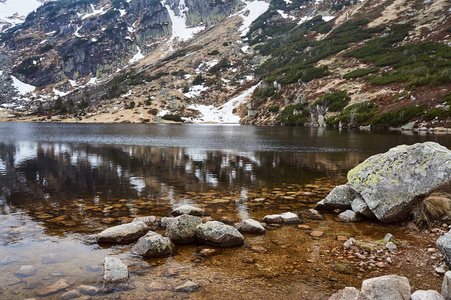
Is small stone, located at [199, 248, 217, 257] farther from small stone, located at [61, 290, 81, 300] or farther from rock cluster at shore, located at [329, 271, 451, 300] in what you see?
rock cluster at shore, located at [329, 271, 451, 300]

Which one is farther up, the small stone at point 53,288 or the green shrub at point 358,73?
the green shrub at point 358,73

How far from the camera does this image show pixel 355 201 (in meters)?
10.7

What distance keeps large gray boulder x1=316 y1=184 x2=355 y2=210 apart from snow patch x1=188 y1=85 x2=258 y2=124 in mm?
103196

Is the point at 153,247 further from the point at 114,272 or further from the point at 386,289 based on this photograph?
the point at 386,289

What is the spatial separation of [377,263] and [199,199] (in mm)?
8313

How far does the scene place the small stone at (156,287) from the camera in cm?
559

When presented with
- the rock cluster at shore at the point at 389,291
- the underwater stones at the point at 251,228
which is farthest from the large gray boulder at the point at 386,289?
the underwater stones at the point at 251,228

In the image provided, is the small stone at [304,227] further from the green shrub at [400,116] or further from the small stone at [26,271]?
the green shrub at [400,116]

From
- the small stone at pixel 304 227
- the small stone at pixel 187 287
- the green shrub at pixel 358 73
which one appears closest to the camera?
the small stone at pixel 187 287

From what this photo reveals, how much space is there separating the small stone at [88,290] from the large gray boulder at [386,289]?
16.8ft

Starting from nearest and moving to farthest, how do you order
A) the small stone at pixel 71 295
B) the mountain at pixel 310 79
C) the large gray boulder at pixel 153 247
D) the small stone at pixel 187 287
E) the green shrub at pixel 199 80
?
the small stone at pixel 71 295
the small stone at pixel 187 287
the large gray boulder at pixel 153 247
the mountain at pixel 310 79
the green shrub at pixel 199 80

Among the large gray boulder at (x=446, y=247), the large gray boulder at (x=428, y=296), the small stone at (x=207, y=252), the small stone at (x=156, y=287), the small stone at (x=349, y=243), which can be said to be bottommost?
the small stone at (x=207, y=252)

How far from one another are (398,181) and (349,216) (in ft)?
6.94

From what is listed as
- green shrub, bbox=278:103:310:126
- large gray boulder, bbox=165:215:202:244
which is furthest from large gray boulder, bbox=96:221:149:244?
green shrub, bbox=278:103:310:126
